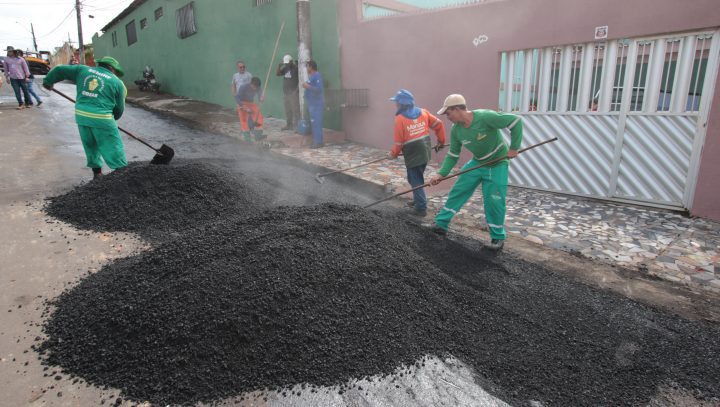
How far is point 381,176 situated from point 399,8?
5526mm

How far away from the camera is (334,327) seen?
2566 mm

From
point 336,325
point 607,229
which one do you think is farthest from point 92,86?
point 607,229

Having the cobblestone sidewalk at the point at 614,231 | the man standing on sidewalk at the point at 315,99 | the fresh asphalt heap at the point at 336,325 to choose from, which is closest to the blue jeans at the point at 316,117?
the man standing on sidewalk at the point at 315,99

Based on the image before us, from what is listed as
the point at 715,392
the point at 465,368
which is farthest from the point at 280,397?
the point at 715,392

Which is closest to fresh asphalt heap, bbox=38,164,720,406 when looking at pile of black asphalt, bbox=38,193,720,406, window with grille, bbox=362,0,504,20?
pile of black asphalt, bbox=38,193,720,406

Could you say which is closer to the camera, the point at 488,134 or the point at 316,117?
the point at 488,134

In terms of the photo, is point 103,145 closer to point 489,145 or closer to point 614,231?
point 489,145

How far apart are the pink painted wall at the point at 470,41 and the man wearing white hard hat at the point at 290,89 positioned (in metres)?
1.27

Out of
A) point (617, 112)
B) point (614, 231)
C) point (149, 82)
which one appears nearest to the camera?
point (614, 231)

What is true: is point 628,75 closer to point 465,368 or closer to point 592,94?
point 592,94

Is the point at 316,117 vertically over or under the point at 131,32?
under

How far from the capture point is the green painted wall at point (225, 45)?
9.54 meters

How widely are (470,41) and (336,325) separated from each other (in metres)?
5.70

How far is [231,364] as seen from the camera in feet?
7.72
